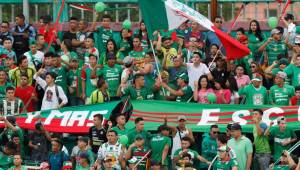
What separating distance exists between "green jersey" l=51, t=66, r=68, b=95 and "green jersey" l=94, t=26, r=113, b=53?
1.84 metres

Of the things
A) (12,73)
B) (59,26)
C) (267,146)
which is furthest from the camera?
(59,26)

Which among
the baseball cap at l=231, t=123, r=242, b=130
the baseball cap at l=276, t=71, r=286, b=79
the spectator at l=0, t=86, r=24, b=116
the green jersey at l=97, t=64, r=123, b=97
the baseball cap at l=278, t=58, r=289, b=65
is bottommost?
the baseball cap at l=231, t=123, r=242, b=130

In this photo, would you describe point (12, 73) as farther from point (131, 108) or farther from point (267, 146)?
point (267, 146)

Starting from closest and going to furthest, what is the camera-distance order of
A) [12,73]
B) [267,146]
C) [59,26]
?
[267,146]
[12,73]
[59,26]

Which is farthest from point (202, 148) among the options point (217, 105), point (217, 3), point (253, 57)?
point (217, 3)

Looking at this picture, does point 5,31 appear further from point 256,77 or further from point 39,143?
point 256,77

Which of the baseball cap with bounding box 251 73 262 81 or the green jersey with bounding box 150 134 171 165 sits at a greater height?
the baseball cap with bounding box 251 73 262 81

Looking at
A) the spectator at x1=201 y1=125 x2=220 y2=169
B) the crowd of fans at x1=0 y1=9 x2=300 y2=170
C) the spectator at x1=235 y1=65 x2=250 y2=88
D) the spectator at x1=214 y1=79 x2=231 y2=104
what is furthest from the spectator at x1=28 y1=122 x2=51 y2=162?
the spectator at x1=235 y1=65 x2=250 y2=88

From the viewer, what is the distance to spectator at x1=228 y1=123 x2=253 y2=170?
3644 cm

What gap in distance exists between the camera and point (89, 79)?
39.4 meters

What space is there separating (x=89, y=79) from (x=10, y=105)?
1.82 metres

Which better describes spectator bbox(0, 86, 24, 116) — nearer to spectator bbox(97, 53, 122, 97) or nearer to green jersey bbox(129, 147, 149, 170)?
spectator bbox(97, 53, 122, 97)

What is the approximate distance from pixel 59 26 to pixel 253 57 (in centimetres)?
482

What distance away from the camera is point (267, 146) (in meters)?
36.9
